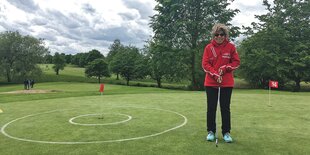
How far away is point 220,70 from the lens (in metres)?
5.72

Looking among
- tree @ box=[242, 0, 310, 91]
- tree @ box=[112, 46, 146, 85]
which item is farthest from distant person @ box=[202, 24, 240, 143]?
tree @ box=[112, 46, 146, 85]

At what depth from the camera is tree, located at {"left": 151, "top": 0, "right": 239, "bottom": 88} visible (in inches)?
1340

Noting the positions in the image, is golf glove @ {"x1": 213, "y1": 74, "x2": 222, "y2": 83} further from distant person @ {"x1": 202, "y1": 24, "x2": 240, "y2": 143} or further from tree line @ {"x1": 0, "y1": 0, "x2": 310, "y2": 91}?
tree line @ {"x1": 0, "y1": 0, "x2": 310, "y2": 91}

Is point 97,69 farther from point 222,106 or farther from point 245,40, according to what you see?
point 222,106

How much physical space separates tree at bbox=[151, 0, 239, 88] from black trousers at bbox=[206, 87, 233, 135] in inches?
1086

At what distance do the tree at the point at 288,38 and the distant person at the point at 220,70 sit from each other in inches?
1188

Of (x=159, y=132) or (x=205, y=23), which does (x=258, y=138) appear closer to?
(x=159, y=132)

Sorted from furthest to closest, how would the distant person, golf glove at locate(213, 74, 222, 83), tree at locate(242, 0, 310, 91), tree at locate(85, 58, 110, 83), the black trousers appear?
tree at locate(85, 58, 110, 83) → tree at locate(242, 0, 310, 91) → the black trousers → the distant person → golf glove at locate(213, 74, 222, 83)

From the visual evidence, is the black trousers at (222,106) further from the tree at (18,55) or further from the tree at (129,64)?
the tree at (18,55)

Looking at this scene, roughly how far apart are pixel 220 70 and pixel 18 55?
58.6 meters

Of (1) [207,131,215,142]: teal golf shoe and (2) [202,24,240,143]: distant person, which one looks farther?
(2) [202,24,240,143]: distant person

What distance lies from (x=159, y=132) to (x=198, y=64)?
31.4 m

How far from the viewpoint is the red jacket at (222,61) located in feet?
19.2

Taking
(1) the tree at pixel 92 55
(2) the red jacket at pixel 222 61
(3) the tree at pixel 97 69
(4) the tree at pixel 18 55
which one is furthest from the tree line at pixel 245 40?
(1) the tree at pixel 92 55
